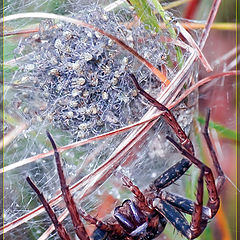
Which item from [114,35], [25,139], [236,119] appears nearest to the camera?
[114,35]

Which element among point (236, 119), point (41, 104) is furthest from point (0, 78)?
point (236, 119)

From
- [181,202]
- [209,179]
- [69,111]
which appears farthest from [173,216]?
[69,111]

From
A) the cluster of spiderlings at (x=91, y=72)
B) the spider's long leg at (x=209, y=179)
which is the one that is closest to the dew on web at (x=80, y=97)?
the cluster of spiderlings at (x=91, y=72)

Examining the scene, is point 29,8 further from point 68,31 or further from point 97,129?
point 97,129

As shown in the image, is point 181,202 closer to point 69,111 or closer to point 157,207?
point 157,207

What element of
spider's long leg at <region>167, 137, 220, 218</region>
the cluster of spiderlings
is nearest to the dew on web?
the cluster of spiderlings

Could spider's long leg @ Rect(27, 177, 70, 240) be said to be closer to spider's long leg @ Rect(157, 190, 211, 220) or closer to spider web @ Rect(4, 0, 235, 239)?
spider web @ Rect(4, 0, 235, 239)

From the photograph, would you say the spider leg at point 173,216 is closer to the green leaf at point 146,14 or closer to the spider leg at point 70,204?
the spider leg at point 70,204
